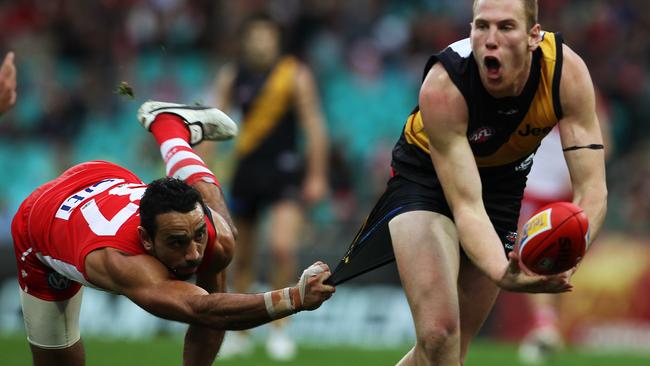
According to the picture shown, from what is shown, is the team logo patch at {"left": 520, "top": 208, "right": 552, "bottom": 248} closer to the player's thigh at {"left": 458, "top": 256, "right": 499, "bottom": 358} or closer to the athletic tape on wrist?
the athletic tape on wrist

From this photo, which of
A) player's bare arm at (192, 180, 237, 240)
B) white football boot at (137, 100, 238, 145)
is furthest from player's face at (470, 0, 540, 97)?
white football boot at (137, 100, 238, 145)

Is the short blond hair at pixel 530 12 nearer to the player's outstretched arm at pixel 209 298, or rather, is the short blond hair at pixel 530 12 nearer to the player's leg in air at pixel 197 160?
the player's outstretched arm at pixel 209 298

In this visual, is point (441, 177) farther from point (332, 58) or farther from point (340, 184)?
point (332, 58)

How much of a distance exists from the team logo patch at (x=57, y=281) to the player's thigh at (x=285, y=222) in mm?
4360

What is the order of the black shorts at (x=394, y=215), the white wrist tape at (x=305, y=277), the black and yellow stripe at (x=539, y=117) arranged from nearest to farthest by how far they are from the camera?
the white wrist tape at (x=305, y=277) < the black and yellow stripe at (x=539, y=117) < the black shorts at (x=394, y=215)

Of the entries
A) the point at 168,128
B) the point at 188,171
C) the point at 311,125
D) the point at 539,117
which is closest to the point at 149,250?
the point at 188,171

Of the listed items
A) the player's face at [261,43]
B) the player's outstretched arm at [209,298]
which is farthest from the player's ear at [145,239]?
the player's face at [261,43]

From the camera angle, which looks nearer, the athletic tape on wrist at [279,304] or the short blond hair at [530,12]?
the athletic tape on wrist at [279,304]

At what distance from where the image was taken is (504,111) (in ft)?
20.6

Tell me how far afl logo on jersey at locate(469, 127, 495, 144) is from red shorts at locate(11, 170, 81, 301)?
262 centimetres

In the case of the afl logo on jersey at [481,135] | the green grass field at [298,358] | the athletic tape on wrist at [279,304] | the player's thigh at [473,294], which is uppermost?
the afl logo on jersey at [481,135]

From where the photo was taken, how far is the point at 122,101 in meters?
17.2

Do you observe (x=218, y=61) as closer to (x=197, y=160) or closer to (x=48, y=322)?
(x=197, y=160)

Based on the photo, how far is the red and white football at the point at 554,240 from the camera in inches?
208
